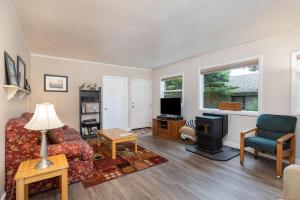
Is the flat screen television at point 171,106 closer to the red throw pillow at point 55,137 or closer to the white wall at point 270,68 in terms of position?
the white wall at point 270,68

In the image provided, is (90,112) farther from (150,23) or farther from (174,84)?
(150,23)

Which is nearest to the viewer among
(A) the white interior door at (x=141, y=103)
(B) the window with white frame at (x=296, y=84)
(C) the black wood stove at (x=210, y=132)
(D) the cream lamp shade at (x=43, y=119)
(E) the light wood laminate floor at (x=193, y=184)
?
(D) the cream lamp shade at (x=43, y=119)

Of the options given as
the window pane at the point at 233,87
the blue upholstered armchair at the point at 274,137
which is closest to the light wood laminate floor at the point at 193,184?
the blue upholstered armchair at the point at 274,137

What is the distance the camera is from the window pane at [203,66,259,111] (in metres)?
3.47

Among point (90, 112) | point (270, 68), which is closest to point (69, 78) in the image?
point (90, 112)

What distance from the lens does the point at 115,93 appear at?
5574mm

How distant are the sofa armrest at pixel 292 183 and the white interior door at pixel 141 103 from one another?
5.03m

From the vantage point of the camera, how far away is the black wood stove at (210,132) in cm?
335

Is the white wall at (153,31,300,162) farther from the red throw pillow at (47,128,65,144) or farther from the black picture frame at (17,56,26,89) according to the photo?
the black picture frame at (17,56,26,89)

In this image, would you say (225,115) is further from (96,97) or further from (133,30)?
(96,97)

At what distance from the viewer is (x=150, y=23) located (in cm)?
251

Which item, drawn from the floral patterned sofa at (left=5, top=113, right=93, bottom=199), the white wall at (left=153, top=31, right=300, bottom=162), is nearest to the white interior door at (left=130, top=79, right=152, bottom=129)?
the white wall at (left=153, top=31, right=300, bottom=162)

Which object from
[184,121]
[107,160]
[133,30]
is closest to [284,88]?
[184,121]

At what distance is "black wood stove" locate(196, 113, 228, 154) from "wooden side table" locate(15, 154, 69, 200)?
2.74 m
